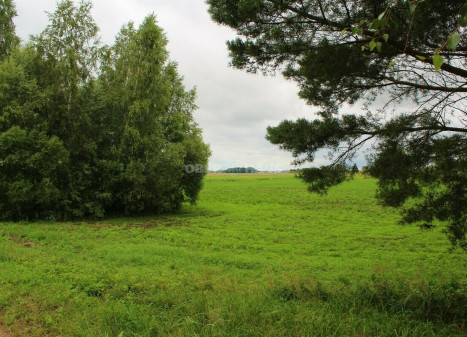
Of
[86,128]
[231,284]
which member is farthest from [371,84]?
[86,128]

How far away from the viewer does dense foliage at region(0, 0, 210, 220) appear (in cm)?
1912

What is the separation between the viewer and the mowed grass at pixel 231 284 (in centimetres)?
421

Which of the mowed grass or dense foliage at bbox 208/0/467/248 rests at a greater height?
dense foliage at bbox 208/0/467/248

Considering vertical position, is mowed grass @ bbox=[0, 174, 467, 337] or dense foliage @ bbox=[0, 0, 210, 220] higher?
dense foliage @ bbox=[0, 0, 210, 220]

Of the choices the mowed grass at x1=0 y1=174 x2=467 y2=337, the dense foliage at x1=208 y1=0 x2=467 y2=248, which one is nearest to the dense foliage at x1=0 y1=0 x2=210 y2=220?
the mowed grass at x1=0 y1=174 x2=467 y2=337

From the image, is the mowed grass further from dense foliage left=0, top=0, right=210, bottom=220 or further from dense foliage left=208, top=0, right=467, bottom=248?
dense foliage left=0, top=0, right=210, bottom=220

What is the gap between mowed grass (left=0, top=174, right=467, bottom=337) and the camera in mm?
4207

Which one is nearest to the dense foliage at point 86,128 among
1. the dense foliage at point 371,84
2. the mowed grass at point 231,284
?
the mowed grass at point 231,284

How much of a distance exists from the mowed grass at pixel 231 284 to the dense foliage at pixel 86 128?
4.08 meters

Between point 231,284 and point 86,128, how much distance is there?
19191mm

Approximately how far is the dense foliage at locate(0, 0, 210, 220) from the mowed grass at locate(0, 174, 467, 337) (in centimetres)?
408

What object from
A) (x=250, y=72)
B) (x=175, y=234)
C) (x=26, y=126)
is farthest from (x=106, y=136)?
(x=250, y=72)

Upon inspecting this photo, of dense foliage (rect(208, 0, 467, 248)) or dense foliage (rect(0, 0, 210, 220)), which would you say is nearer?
dense foliage (rect(208, 0, 467, 248))

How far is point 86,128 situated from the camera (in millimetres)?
22094
